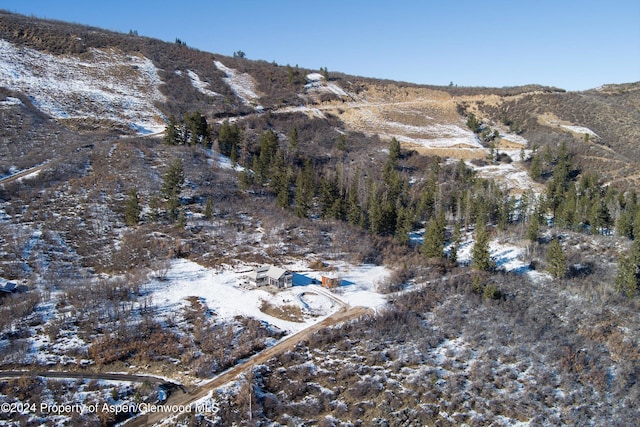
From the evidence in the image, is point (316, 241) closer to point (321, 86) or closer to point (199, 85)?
point (199, 85)

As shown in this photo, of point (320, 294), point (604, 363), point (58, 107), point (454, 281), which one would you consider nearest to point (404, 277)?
point (454, 281)

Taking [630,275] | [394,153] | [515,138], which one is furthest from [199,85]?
[630,275]

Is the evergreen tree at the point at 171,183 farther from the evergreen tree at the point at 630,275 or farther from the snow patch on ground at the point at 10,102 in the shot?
the evergreen tree at the point at 630,275

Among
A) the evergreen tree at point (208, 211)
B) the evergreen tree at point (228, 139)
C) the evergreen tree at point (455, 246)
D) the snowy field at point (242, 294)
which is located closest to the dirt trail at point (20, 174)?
the evergreen tree at point (208, 211)

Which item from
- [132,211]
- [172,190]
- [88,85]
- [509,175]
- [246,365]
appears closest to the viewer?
[246,365]

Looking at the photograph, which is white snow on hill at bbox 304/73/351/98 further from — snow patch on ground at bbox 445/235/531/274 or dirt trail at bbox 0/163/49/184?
snow patch on ground at bbox 445/235/531/274

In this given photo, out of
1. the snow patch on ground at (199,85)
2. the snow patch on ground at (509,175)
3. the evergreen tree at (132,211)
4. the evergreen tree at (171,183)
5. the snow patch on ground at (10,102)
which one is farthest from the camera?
the snow patch on ground at (199,85)

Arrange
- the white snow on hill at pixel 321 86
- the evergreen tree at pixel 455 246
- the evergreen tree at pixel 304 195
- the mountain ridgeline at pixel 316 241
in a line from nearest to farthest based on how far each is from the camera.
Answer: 1. the mountain ridgeline at pixel 316 241
2. the evergreen tree at pixel 455 246
3. the evergreen tree at pixel 304 195
4. the white snow on hill at pixel 321 86

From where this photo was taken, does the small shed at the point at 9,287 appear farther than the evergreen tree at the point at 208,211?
No
